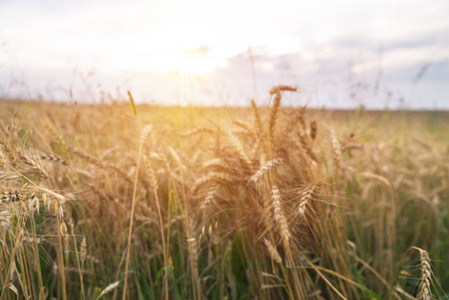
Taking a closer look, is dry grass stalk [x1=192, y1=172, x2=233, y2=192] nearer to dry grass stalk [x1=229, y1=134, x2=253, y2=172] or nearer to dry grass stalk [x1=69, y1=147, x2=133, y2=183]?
dry grass stalk [x1=229, y1=134, x2=253, y2=172]

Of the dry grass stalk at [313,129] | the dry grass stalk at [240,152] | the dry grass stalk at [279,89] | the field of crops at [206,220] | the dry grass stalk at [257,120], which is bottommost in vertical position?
the field of crops at [206,220]

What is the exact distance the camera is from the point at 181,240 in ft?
5.72

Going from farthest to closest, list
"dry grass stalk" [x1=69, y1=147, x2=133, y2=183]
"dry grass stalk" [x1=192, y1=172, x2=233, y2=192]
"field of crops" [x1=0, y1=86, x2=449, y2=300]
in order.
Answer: "dry grass stalk" [x1=69, y1=147, x2=133, y2=183], "dry grass stalk" [x1=192, y1=172, x2=233, y2=192], "field of crops" [x1=0, y1=86, x2=449, y2=300]

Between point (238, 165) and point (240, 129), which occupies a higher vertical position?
point (240, 129)

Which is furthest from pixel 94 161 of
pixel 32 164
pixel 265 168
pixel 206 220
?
pixel 265 168

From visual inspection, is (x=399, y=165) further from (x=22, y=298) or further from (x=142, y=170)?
(x=22, y=298)

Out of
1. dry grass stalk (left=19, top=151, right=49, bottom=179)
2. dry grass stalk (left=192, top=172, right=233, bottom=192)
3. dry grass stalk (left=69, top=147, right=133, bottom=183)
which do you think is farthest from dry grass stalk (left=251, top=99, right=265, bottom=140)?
dry grass stalk (left=19, top=151, right=49, bottom=179)

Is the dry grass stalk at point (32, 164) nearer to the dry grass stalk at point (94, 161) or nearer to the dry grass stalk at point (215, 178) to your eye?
Answer: the dry grass stalk at point (94, 161)

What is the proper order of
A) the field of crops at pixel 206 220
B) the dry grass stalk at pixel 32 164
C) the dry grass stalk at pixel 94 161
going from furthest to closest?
the dry grass stalk at pixel 94 161 < the field of crops at pixel 206 220 < the dry grass stalk at pixel 32 164

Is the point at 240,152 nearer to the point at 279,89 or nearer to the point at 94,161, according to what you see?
the point at 279,89

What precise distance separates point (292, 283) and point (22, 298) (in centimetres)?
145

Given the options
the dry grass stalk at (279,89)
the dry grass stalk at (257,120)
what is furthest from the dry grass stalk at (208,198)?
the dry grass stalk at (279,89)

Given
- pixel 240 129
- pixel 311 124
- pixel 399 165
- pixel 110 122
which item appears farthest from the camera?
pixel 399 165

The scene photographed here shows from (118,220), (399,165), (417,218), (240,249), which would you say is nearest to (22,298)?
(118,220)
